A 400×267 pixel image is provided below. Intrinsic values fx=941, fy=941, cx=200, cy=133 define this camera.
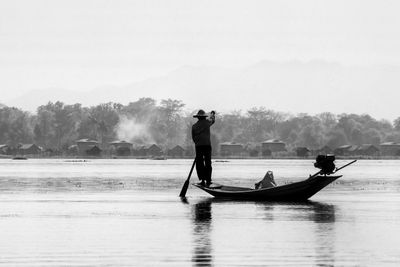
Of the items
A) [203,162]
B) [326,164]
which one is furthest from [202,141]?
[326,164]

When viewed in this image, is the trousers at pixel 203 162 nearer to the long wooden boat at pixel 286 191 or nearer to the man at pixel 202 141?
the man at pixel 202 141

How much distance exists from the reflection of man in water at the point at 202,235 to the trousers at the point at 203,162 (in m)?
3.71

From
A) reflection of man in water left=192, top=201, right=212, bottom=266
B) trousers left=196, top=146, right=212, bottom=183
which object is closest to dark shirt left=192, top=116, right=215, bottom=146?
trousers left=196, top=146, right=212, bottom=183

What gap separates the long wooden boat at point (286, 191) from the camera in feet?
109

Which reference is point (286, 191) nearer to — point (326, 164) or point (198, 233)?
point (326, 164)

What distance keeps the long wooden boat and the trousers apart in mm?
761

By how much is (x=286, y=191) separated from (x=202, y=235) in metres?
13.3

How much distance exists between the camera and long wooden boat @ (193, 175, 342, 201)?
33375 millimetres

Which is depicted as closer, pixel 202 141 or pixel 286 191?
pixel 286 191

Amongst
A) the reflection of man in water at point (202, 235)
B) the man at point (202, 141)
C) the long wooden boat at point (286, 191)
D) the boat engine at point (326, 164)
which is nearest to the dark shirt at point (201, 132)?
the man at point (202, 141)

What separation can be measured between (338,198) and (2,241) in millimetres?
21045

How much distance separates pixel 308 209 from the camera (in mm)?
30188

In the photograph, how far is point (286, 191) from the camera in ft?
112

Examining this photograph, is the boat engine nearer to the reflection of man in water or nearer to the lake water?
the lake water
